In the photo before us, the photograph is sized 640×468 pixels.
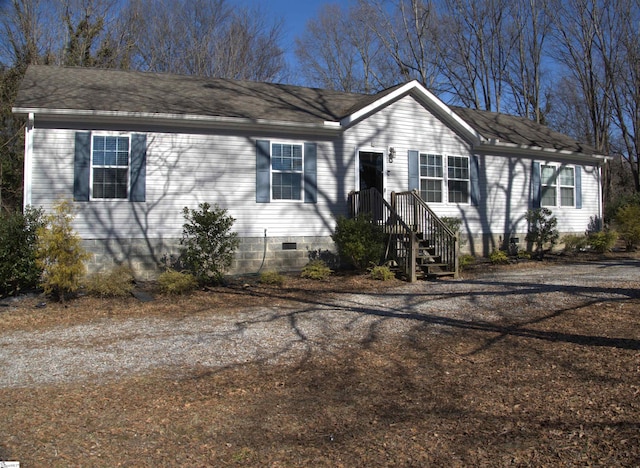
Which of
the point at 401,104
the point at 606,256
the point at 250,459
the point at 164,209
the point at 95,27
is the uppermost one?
the point at 95,27

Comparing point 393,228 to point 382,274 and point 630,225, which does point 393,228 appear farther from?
point 630,225

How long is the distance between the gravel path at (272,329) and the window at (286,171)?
3888 mm

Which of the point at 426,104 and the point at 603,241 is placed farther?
the point at 603,241

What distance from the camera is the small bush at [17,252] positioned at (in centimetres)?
888

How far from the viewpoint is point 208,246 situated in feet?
33.3

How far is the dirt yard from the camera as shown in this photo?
344cm

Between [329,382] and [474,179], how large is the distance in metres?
11.0

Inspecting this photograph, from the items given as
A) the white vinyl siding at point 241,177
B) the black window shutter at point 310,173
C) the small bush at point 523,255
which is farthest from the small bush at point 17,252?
the small bush at point 523,255

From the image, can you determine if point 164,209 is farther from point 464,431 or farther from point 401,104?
point 464,431

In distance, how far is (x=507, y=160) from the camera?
15.2 m

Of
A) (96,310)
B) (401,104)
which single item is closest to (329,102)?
(401,104)

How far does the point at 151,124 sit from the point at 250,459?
9331 mm

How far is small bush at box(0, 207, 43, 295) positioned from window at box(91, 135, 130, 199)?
1.78 metres

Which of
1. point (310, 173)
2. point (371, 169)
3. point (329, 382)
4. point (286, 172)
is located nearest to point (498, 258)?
point (371, 169)
